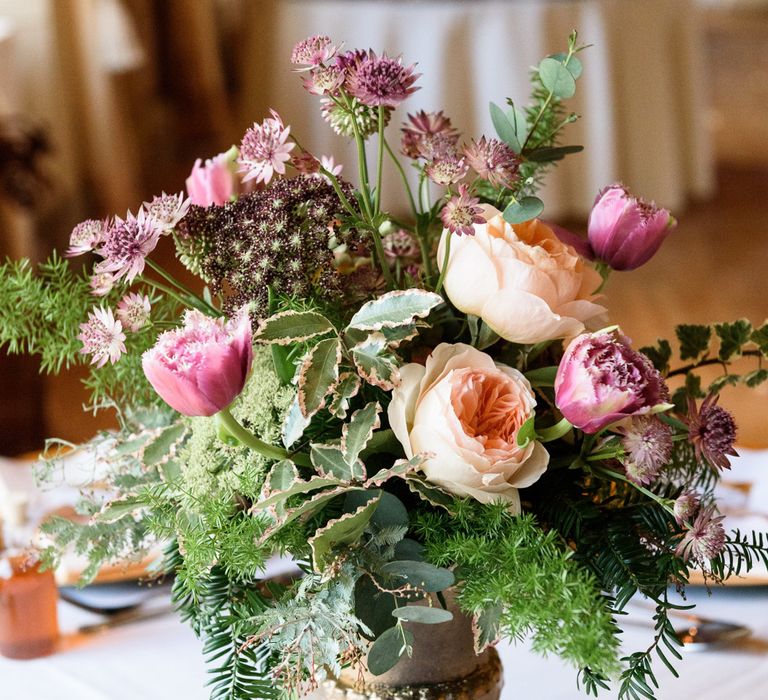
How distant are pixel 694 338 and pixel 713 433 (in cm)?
17

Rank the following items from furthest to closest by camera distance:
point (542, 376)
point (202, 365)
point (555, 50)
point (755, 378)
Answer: point (555, 50) → point (755, 378) → point (542, 376) → point (202, 365)

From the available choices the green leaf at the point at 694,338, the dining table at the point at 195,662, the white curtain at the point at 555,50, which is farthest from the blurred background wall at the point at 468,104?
the green leaf at the point at 694,338

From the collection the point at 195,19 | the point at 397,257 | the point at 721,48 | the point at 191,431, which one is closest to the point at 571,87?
the point at 397,257

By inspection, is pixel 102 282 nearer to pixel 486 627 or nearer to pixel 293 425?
pixel 293 425

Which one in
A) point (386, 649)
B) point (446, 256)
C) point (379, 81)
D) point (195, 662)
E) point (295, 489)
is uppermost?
point (379, 81)

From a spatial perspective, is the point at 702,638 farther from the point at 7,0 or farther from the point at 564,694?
the point at 7,0

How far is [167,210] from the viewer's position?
61cm

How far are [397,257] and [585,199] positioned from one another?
10.6 feet

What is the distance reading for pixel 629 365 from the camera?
545 mm

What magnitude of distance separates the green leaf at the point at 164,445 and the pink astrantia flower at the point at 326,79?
0.83ft

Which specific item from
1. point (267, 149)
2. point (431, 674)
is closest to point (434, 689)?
point (431, 674)

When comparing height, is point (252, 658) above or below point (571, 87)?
below

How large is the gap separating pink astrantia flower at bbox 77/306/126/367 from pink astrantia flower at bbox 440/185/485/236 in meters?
0.21

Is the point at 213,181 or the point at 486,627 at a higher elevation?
the point at 213,181
